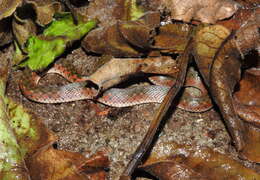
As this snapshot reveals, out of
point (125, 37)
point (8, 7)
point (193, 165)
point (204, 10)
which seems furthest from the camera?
point (204, 10)

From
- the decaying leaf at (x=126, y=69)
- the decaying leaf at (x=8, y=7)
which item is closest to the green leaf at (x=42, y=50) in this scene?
the decaying leaf at (x=8, y=7)

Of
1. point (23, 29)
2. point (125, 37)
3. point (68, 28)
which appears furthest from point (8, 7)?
point (125, 37)

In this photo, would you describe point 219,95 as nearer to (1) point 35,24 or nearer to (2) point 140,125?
(2) point 140,125

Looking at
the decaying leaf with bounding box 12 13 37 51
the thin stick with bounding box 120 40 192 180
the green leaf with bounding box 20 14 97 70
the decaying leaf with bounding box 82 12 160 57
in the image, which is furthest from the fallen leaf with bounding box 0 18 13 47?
the thin stick with bounding box 120 40 192 180

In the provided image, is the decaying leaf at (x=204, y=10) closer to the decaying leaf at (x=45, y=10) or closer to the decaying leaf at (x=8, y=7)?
the decaying leaf at (x=45, y=10)

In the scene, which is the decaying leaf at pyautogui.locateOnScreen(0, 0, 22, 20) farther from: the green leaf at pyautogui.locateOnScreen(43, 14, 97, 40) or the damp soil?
the damp soil

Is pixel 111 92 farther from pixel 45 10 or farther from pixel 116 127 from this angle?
pixel 45 10
